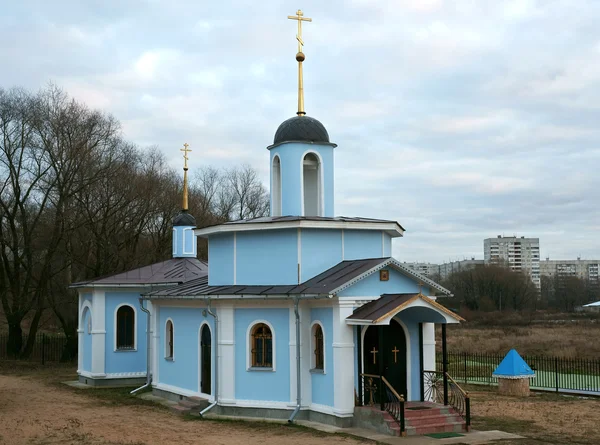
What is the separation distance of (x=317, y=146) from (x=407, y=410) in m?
7.23

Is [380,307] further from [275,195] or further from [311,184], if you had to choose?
[311,184]

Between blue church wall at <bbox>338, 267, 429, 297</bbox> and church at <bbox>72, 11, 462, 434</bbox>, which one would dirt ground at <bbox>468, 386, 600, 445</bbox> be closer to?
church at <bbox>72, 11, 462, 434</bbox>

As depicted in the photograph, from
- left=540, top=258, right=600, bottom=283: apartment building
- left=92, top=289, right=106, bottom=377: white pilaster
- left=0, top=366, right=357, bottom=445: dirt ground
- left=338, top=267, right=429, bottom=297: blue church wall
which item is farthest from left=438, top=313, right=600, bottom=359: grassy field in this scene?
left=540, top=258, right=600, bottom=283: apartment building

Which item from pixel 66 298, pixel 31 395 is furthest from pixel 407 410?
pixel 66 298

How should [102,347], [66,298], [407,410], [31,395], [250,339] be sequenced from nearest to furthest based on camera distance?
[407,410], [250,339], [31,395], [102,347], [66,298]

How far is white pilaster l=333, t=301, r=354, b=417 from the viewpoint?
1456cm

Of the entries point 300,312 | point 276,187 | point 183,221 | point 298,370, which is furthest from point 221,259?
point 183,221

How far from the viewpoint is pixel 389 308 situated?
14.3 metres

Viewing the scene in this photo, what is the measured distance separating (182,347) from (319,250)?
16.3 feet

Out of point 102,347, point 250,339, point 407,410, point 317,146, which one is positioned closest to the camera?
point 407,410

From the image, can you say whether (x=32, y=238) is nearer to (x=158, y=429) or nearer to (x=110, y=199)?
(x=110, y=199)

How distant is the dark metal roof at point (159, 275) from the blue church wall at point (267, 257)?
6.57 metres

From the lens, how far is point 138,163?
39.0 m

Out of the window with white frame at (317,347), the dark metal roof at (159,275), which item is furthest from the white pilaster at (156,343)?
the window with white frame at (317,347)
